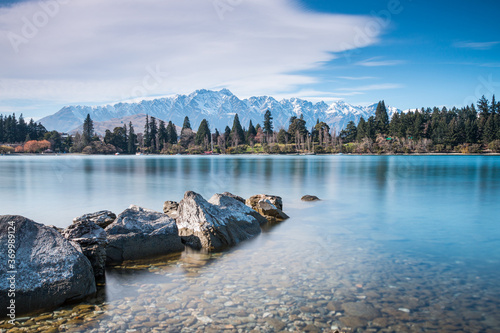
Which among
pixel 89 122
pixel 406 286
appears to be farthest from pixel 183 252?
pixel 89 122

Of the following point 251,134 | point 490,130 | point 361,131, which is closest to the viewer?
point 490,130

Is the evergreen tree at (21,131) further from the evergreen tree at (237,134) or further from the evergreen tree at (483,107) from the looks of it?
the evergreen tree at (483,107)

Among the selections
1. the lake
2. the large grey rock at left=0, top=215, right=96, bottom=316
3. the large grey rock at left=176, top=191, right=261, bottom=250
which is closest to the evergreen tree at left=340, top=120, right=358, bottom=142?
the lake

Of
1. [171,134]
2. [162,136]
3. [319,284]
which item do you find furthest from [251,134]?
[319,284]

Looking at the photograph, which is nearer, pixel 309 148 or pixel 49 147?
pixel 309 148

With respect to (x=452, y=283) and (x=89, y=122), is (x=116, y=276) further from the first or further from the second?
(x=89, y=122)

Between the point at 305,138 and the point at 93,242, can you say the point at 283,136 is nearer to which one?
the point at 305,138

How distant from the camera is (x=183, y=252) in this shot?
11117mm

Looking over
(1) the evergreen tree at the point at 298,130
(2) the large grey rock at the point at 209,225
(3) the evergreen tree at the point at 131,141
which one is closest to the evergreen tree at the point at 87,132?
(3) the evergreen tree at the point at 131,141

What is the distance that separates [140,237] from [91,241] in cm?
170

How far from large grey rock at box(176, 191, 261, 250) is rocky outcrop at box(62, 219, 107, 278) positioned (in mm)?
3122

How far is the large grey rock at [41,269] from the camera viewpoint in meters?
6.85

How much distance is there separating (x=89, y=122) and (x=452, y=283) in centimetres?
20765

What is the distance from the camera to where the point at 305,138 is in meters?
168
